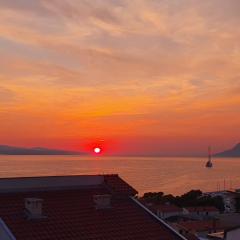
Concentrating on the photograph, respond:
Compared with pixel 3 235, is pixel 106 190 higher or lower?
higher

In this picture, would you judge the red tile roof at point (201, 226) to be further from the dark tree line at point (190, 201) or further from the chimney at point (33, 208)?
the chimney at point (33, 208)

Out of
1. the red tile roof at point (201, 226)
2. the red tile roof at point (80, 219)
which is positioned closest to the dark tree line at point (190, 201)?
the red tile roof at point (201, 226)

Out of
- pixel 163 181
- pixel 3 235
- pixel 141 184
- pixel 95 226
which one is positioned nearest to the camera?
pixel 3 235

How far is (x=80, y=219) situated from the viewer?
17.4 metres

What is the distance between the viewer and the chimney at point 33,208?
16.3 m

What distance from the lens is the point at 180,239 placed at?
59.0 ft

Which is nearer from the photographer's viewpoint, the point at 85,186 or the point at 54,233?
the point at 54,233

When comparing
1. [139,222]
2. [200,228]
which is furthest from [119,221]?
[200,228]

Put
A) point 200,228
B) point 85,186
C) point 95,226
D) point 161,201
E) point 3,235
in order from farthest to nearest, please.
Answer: point 161,201
point 200,228
point 85,186
point 95,226
point 3,235

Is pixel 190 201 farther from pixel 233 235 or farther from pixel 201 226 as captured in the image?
pixel 233 235

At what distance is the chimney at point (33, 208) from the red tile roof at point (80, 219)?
181 mm

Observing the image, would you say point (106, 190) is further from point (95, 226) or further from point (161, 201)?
point (161, 201)

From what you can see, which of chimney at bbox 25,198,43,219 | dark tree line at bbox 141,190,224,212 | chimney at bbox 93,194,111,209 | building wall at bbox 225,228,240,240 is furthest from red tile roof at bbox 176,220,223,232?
chimney at bbox 25,198,43,219

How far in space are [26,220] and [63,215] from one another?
1439 millimetres
